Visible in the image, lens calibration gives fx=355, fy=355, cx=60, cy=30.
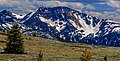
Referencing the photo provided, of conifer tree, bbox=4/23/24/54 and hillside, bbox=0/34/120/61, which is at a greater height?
conifer tree, bbox=4/23/24/54

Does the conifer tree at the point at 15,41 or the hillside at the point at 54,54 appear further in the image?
the conifer tree at the point at 15,41

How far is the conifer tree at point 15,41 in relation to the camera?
246 ft

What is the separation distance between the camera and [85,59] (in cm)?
5294

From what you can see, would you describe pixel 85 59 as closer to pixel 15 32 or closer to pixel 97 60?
pixel 97 60

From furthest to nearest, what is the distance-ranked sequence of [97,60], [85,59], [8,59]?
[97,60], [8,59], [85,59]

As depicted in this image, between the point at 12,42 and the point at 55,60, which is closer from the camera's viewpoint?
the point at 55,60

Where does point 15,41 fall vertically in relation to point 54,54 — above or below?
above

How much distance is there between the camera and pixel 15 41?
75.1 meters

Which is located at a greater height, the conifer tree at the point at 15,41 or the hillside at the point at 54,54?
the conifer tree at the point at 15,41

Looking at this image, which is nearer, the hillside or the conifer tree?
the hillside

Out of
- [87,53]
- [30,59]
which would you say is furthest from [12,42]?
[87,53]

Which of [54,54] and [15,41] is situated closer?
[15,41]

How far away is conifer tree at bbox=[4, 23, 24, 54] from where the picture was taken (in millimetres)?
74938

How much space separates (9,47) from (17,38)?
3.25 m
